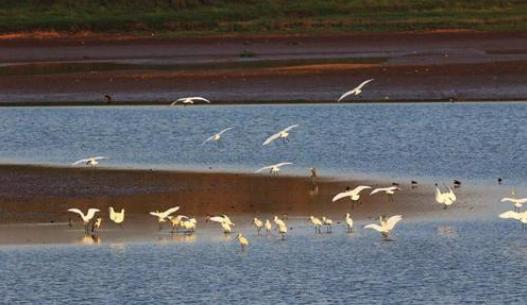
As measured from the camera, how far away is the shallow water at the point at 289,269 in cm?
1252

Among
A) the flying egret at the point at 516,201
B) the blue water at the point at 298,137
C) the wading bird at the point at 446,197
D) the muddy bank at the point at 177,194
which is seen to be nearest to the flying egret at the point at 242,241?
the muddy bank at the point at 177,194

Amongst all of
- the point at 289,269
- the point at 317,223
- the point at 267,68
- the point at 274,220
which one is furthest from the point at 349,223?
the point at 267,68

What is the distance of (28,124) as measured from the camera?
2702cm

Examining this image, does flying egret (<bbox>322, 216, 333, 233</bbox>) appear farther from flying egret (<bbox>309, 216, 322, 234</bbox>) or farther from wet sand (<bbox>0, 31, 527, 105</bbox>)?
wet sand (<bbox>0, 31, 527, 105</bbox>)

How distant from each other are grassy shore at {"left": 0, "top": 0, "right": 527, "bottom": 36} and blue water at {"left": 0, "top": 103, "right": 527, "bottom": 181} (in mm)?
18762

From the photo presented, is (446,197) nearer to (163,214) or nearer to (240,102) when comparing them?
(163,214)

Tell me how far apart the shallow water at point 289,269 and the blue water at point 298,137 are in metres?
4.54

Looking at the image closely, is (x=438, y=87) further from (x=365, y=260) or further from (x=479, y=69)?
(x=365, y=260)

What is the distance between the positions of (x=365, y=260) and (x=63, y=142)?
11654 millimetres

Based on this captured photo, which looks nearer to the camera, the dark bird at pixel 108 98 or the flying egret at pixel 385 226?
the flying egret at pixel 385 226

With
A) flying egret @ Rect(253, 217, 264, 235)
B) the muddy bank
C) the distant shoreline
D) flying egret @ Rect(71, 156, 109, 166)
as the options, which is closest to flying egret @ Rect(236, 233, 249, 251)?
flying egret @ Rect(253, 217, 264, 235)

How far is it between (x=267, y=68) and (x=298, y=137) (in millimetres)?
11552

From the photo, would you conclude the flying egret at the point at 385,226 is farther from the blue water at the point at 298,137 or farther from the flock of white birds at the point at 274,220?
the blue water at the point at 298,137

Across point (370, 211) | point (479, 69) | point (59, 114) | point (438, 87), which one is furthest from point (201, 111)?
point (370, 211)
